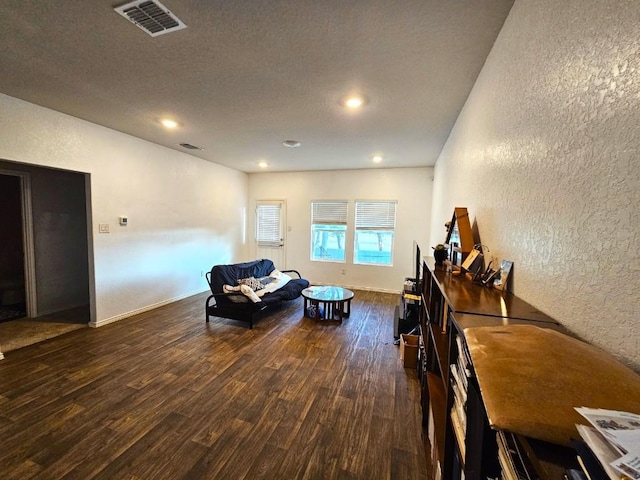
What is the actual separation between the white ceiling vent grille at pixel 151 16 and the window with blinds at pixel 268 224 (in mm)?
4804

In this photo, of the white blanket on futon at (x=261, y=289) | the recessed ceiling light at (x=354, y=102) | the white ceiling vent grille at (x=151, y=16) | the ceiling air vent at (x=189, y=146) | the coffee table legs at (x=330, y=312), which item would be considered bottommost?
the coffee table legs at (x=330, y=312)

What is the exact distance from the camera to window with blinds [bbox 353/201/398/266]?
5.64 m

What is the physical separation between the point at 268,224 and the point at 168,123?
139 inches

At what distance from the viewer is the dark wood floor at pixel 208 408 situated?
1.59m

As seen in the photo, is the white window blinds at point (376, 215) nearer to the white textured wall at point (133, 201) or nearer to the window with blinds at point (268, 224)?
the window with blinds at point (268, 224)

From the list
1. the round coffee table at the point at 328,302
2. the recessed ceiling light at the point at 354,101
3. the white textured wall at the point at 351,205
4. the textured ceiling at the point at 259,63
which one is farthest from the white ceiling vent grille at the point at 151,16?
the white textured wall at the point at 351,205

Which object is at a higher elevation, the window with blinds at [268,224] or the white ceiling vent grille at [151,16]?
the white ceiling vent grille at [151,16]

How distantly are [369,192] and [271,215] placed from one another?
8.02 feet

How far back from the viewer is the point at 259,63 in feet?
6.47

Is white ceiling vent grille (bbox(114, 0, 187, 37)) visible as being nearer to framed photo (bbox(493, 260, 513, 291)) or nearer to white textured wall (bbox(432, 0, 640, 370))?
white textured wall (bbox(432, 0, 640, 370))

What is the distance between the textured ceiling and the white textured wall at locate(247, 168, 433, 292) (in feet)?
7.21

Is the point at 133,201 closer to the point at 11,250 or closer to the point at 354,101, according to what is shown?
the point at 11,250

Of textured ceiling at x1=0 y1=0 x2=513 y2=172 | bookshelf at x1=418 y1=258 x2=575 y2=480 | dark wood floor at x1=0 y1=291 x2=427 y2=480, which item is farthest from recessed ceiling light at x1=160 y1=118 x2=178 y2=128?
bookshelf at x1=418 y1=258 x2=575 y2=480

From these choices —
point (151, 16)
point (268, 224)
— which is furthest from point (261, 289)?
point (151, 16)
